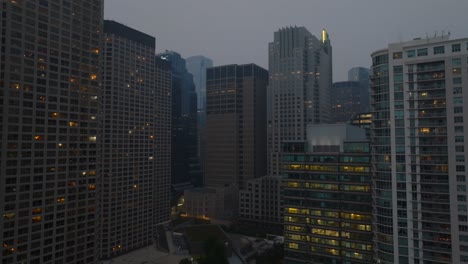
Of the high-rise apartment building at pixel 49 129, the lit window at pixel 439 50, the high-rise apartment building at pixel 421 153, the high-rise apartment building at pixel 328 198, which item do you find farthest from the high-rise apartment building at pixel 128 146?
the lit window at pixel 439 50

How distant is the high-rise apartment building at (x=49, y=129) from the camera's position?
94.5 m

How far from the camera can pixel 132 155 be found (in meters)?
174

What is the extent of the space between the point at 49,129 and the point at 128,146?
2737 inches

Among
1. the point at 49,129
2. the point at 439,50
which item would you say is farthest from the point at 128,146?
the point at 439,50

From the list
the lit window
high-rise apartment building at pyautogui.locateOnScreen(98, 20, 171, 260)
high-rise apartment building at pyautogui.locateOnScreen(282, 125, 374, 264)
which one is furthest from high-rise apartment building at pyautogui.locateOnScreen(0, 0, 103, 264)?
the lit window

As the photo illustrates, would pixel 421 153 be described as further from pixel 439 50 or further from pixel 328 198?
pixel 328 198

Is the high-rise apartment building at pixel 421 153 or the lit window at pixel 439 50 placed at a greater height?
the lit window at pixel 439 50

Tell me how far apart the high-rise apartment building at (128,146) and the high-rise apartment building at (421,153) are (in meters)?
107

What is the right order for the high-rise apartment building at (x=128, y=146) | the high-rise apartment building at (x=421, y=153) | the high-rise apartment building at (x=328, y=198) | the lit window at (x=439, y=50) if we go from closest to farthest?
the high-rise apartment building at (x=421, y=153) → the lit window at (x=439, y=50) → the high-rise apartment building at (x=328, y=198) → the high-rise apartment building at (x=128, y=146)

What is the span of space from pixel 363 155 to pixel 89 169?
87.5 m

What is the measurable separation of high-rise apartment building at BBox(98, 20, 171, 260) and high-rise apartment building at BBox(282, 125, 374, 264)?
77292 mm

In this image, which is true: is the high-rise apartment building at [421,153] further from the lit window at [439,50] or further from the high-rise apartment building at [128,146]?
the high-rise apartment building at [128,146]

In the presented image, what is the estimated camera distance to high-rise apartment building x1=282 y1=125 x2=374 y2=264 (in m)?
117

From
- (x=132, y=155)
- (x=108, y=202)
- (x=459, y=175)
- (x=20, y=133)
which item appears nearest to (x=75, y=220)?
(x=20, y=133)
